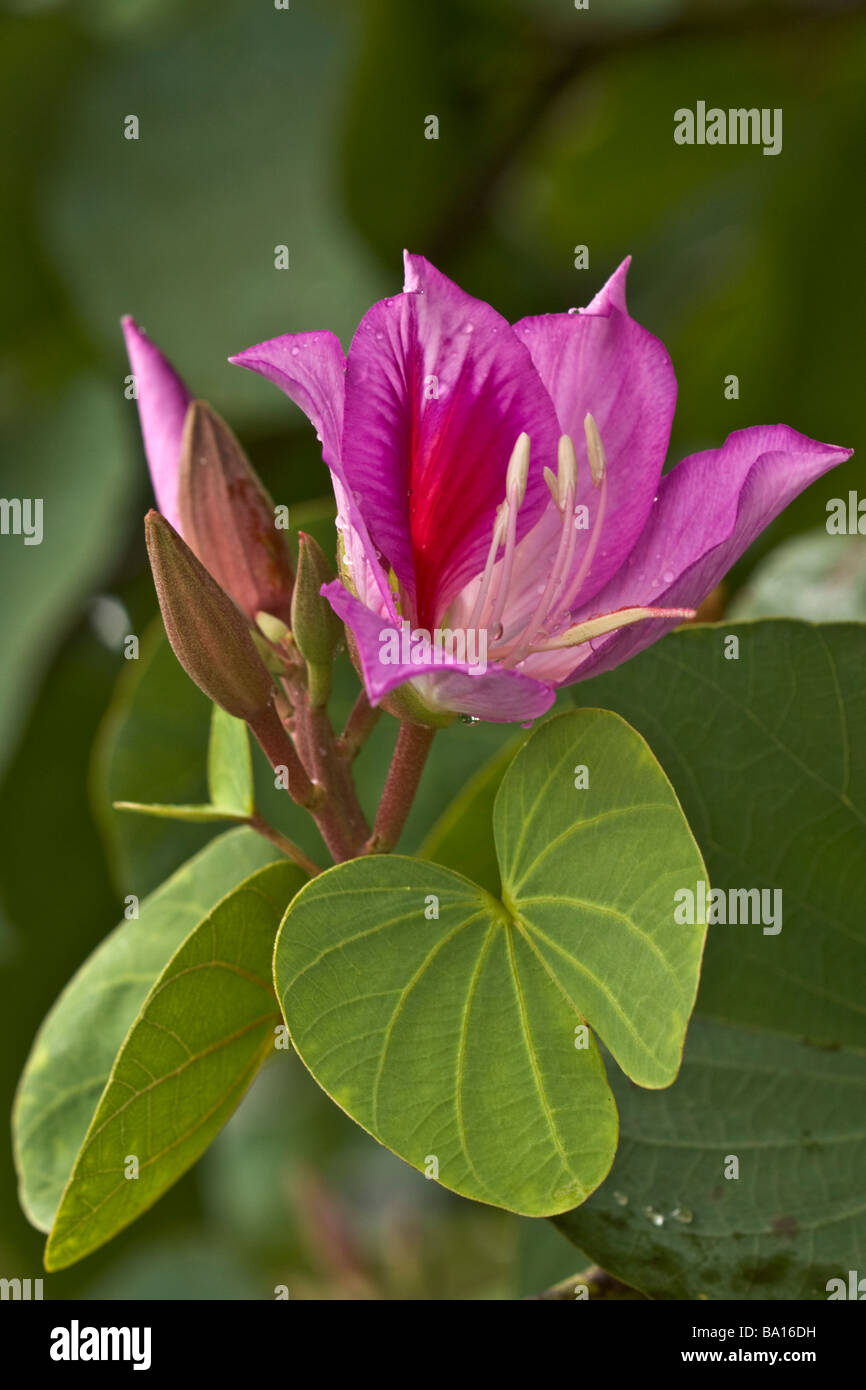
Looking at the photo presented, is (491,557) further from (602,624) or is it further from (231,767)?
(231,767)

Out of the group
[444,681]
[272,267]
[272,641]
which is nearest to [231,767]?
[272,641]

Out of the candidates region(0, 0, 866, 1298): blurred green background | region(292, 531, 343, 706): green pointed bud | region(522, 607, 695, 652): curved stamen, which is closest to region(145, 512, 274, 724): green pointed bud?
region(292, 531, 343, 706): green pointed bud

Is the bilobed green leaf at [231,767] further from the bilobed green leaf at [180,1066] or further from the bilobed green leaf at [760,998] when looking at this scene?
the bilobed green leaf at [760,998]

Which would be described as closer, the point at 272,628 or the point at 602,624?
the point at 602,624

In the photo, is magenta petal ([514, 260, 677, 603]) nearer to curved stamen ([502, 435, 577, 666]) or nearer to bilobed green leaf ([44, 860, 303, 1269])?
curved stamen ([502, 435, 577, 666])

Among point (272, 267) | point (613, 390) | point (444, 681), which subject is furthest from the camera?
point (272, 267)

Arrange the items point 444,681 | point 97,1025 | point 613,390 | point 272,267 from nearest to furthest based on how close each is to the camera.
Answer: point 444,681
point 613,390
point 97,1025
point 272,267

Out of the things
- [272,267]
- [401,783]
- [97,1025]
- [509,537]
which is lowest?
[97,1025]
